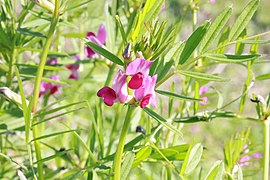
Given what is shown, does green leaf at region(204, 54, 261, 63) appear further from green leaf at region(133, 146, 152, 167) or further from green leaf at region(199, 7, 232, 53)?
green leaf at region(133, 146, 152, 167)

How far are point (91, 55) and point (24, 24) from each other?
0.21 meters

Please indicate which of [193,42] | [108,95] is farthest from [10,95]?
[193,42]

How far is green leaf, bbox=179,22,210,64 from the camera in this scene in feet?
2.77

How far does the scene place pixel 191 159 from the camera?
896 mm

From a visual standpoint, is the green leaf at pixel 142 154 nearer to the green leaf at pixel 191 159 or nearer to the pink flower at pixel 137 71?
the green leaf at pixel 191 159

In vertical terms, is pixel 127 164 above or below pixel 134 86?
below

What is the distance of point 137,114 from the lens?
A: 1.33 meters

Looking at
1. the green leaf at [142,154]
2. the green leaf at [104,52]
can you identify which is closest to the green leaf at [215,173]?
the green leaf at [142,154]

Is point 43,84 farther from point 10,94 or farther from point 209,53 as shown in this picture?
point 209,53

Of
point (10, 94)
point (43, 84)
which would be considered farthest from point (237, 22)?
point (43, 84)

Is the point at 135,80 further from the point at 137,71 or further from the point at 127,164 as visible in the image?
the point at 127,164

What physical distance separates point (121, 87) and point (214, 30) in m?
0.18

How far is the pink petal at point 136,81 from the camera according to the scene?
77cm

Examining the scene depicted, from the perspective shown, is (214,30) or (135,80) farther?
(214,30)
